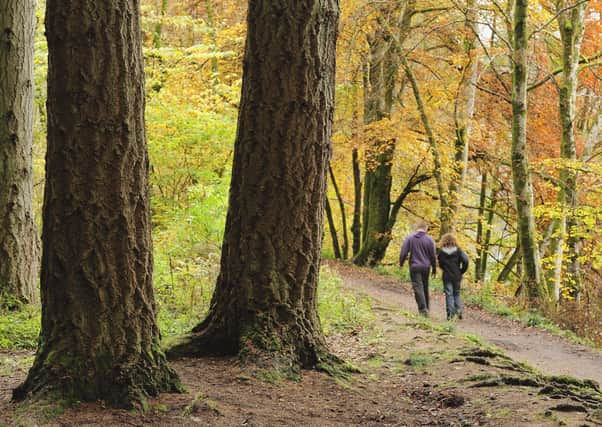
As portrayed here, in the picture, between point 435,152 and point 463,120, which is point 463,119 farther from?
point 435,152

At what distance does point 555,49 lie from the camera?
73.8 feet

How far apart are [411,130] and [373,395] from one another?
16.6 m

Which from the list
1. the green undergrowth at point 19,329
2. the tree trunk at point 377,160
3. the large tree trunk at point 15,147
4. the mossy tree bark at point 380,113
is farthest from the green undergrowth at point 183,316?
the tree trunk at point 377,160

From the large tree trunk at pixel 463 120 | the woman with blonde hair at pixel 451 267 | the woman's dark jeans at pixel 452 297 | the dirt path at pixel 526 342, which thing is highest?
the large tree trunk at pixel 463 120

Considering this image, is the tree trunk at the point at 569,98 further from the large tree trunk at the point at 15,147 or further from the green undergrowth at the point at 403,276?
the large tree trunk at the point at 15,147

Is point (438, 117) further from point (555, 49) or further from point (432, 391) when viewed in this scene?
point (432, 391)

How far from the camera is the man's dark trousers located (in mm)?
11914

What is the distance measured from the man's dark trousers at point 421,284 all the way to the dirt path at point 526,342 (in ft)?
2.17

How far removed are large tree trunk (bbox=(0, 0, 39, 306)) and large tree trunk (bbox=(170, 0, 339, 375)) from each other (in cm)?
374

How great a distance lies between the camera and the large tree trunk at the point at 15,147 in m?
8.53

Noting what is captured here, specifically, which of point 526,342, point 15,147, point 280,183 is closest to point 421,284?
point 526,342

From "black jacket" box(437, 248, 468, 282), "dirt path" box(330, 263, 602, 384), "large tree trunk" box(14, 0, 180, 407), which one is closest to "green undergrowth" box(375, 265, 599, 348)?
"dirt path" box(330, 263, 602, 384)

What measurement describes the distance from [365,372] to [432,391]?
2.37ft

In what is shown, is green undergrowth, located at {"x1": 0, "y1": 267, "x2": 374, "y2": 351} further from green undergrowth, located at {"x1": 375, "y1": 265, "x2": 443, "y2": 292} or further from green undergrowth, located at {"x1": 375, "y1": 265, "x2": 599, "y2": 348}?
green undergrowth, located at {"x1": 375, "y1": 265, "x2": 443, "y2": 292}
